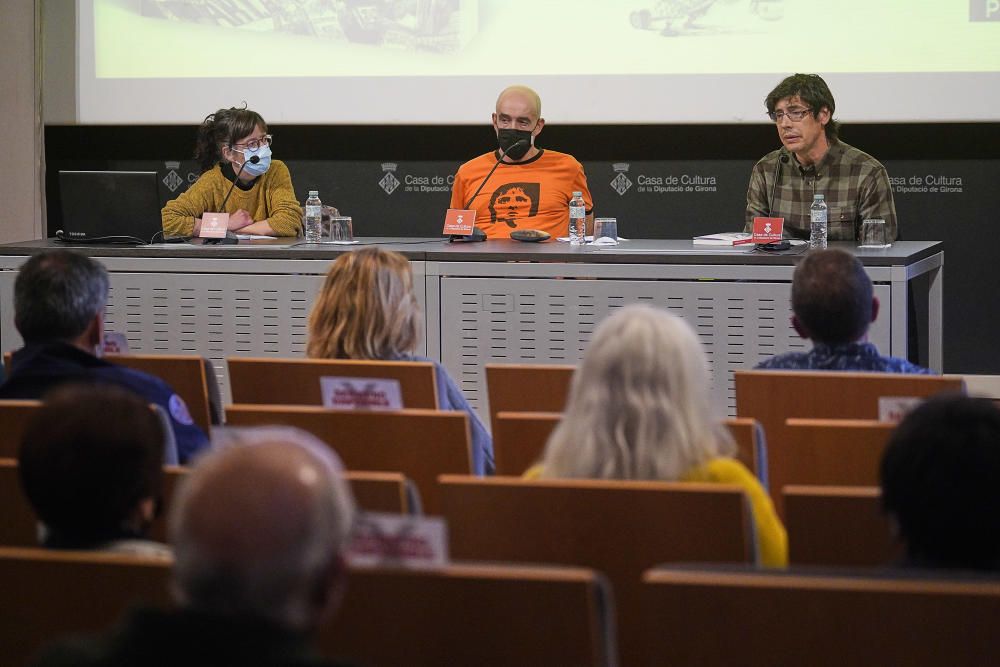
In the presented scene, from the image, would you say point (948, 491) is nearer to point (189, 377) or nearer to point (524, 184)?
point (189, 377)

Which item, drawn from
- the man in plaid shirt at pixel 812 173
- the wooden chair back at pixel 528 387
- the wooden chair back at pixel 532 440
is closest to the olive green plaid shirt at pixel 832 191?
the man in plaid shirt at pixel 812 173

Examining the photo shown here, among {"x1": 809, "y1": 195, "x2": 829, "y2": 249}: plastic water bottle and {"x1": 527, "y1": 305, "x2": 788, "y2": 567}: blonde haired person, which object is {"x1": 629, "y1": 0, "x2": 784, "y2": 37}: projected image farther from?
{"x1": 527, "y1": 305, "x2": 788, "y2": 567}: blonde haired person

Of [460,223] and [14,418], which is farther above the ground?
[460,223]

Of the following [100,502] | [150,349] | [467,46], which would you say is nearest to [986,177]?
[467,46]

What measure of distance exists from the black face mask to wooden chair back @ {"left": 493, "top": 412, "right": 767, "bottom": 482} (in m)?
3.32

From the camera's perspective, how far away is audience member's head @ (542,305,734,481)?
1.79 m

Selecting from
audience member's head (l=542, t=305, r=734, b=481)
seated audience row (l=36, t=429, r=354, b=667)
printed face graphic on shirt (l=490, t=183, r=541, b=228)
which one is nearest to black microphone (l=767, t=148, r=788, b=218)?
printed face graphic on shirt (l=490, t=183, r=541, b=228)

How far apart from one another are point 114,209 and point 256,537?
13.8 ft

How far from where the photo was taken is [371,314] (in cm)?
298

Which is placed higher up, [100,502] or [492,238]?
[492,238]

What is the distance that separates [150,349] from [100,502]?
3492 mm

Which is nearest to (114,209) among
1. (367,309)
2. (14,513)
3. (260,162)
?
(260,162)

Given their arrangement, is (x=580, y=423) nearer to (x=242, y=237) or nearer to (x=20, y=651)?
(x=20, y=651)

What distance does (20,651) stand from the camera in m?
1.39
